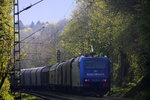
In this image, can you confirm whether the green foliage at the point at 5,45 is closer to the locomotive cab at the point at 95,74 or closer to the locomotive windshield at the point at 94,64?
the locomotive cab at the point at 95,74

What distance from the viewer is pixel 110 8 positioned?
33.9m

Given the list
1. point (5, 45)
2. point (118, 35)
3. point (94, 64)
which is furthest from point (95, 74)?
point (5, 45)

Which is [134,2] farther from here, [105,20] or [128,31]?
[105,20]

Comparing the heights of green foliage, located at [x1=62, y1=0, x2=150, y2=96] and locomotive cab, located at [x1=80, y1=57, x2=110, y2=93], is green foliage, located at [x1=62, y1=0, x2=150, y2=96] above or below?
above

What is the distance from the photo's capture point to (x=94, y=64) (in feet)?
117

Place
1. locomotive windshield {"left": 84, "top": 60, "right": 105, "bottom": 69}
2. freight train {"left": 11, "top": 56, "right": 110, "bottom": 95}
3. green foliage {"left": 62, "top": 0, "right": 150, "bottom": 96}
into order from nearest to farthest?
green foliage {"left": 62, "top": 0, "right": 150, "bottom": 96}, freight train {"left": 11, "top": 56, "right": 110, "bottom": 95}, locomotive windshield {"left": 84, "top": 60, "right": 105, "bottom": 69}

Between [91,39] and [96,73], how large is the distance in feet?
71.6

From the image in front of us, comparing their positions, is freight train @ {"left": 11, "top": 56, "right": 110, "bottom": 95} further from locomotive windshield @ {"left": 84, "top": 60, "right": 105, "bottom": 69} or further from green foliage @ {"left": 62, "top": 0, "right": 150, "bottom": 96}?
green foliage @ {"left": 62, "top": 0, "right": 150, "bottom": 96}

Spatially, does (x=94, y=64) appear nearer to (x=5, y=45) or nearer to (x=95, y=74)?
(x=95, y=74)

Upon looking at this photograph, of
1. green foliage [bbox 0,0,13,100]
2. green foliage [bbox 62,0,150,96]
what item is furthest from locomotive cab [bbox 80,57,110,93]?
green foliage [bbox 0,0,13,100]

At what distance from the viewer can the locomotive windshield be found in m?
35.3

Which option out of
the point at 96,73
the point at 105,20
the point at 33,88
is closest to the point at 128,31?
the point at 96,73

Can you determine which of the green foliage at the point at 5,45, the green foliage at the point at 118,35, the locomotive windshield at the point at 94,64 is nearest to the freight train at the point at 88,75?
the locomotive windshield at the point at 94,64

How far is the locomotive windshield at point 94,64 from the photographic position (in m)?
35.3
